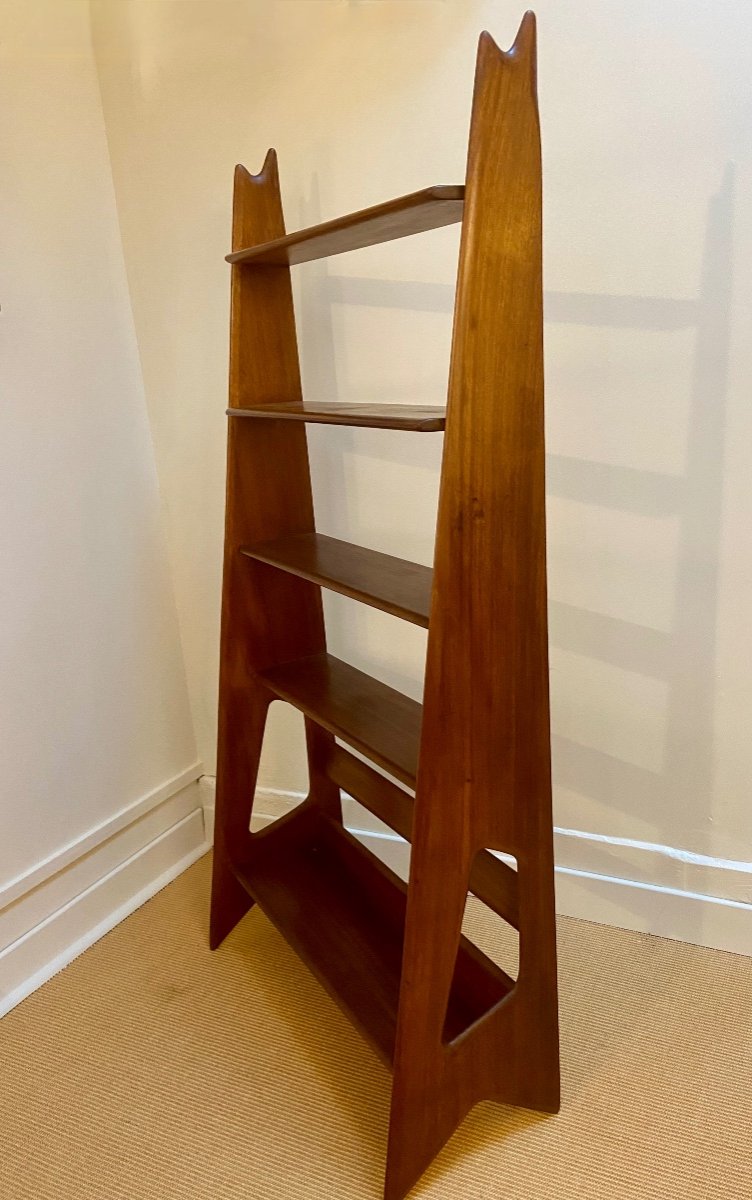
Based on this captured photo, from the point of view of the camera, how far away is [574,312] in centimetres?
138

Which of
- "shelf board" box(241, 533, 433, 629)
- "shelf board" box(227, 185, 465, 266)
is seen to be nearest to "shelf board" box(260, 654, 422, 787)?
"shelf board" box(241, 533, 433, 629)

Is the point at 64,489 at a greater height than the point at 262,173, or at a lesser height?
lesser

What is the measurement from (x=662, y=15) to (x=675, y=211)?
0.94ft

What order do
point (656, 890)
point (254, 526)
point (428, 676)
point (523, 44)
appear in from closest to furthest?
point (523, 44) → point (428, 676) → point (254, 526) → point (656, 890)

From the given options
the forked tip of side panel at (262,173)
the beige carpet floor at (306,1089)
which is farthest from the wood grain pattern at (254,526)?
the beige carpet floor at (306,1089)

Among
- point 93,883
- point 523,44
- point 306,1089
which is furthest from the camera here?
point 93,883

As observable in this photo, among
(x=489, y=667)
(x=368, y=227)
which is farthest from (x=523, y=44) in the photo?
(x=489, y=667)

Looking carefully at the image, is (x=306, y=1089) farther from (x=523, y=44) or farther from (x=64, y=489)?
(x=523, y=44)

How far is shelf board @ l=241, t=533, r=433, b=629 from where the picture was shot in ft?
3.71

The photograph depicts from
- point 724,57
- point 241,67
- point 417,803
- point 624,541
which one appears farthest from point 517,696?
point 241,67

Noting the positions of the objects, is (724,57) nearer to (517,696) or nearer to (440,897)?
(517,696)

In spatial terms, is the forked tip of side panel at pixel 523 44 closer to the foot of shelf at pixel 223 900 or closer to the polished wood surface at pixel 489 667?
the polished wood surface at pixel 489 667

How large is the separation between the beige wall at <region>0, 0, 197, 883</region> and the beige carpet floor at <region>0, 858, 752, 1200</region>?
0.94 feet

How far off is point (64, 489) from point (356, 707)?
819 mm
